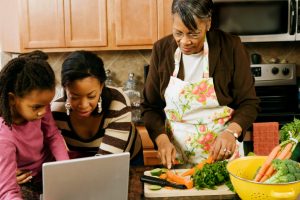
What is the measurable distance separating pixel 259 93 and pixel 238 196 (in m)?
1.63

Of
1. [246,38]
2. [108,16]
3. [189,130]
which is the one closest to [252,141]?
[246,38]

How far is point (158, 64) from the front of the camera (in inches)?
68.8

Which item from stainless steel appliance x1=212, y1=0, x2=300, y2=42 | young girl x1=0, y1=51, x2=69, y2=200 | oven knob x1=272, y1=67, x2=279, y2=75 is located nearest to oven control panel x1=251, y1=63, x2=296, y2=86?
oven knob x1=272, y1=67, x2=279, y2=75

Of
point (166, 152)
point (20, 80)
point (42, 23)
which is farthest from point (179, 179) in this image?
point (42, 23)

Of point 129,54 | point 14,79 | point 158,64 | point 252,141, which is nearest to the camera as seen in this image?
point 14,79

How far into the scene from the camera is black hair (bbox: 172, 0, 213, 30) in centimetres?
151

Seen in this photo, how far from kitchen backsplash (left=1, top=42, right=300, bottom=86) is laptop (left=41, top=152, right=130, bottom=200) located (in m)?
2.09

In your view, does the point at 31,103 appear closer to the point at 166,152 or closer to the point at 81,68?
the point at 81,68

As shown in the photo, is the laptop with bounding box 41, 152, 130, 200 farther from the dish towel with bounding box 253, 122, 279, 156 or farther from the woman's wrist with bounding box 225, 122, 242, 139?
the dish towel with bounding box 253, 122, 279, 156

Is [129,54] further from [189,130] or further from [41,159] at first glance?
[41,159]

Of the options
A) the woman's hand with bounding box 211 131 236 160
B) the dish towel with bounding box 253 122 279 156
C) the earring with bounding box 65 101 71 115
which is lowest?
the dish towel with bounding box 253 122 279 156

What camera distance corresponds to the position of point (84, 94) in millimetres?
1498

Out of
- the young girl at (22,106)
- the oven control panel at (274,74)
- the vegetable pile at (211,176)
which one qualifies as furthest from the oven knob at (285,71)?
the young girl at (22,106)

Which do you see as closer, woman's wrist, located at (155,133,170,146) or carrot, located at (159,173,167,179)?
carrot, located at (159,173,167,179)
